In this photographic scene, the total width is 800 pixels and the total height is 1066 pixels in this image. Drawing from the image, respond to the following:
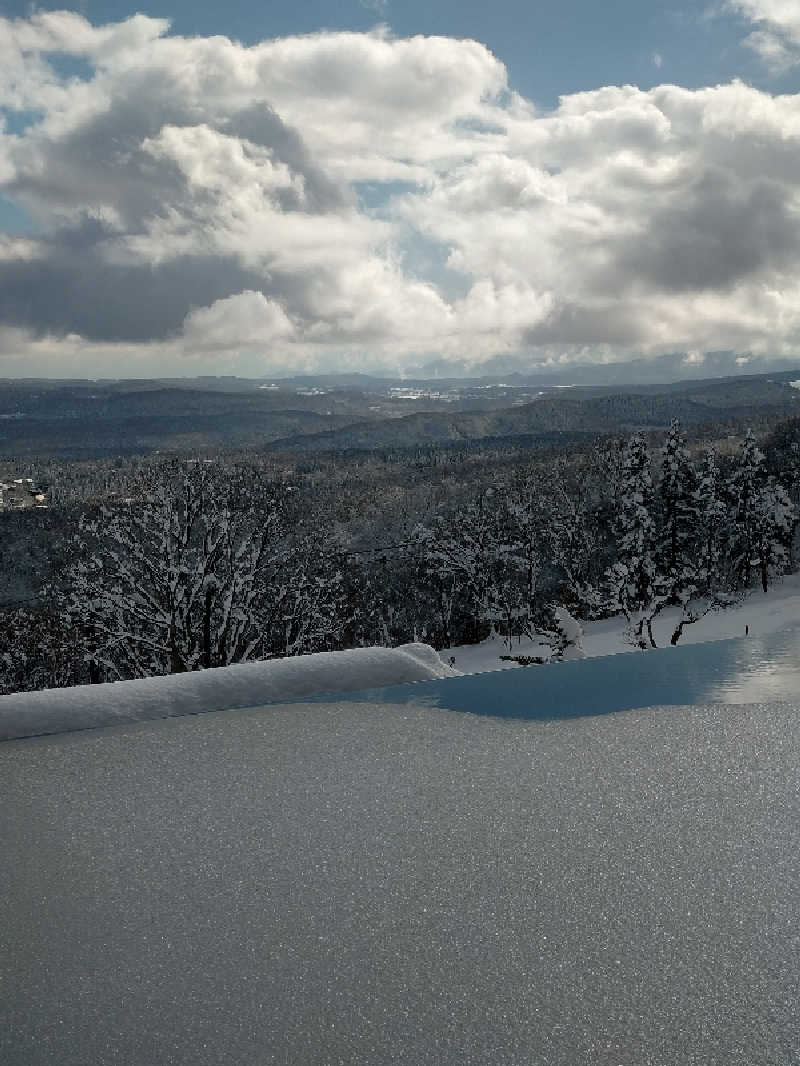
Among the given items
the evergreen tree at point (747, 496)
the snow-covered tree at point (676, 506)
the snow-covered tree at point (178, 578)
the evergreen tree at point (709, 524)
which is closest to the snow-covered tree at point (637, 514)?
the snow-covered tree at point (676, 506)

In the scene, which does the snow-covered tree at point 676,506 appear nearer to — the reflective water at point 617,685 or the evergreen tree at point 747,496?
the evergreen tree at point 747,496

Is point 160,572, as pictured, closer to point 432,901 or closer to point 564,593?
point 432,901

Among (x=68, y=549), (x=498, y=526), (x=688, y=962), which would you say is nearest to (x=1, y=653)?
(x=68, y=549)

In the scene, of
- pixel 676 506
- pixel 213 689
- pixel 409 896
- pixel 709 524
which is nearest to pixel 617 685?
pixel 213 689

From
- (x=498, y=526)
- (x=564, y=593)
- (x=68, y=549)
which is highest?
(x=68, y=549)

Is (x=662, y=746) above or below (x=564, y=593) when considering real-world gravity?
above

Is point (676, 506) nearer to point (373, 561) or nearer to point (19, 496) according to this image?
point (373, 561)

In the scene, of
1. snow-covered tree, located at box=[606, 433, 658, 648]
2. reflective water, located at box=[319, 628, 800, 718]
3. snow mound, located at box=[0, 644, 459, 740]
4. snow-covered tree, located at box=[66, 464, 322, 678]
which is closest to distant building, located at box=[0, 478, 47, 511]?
snow-covered tree, located at box=[606, 433, 658, 648]
